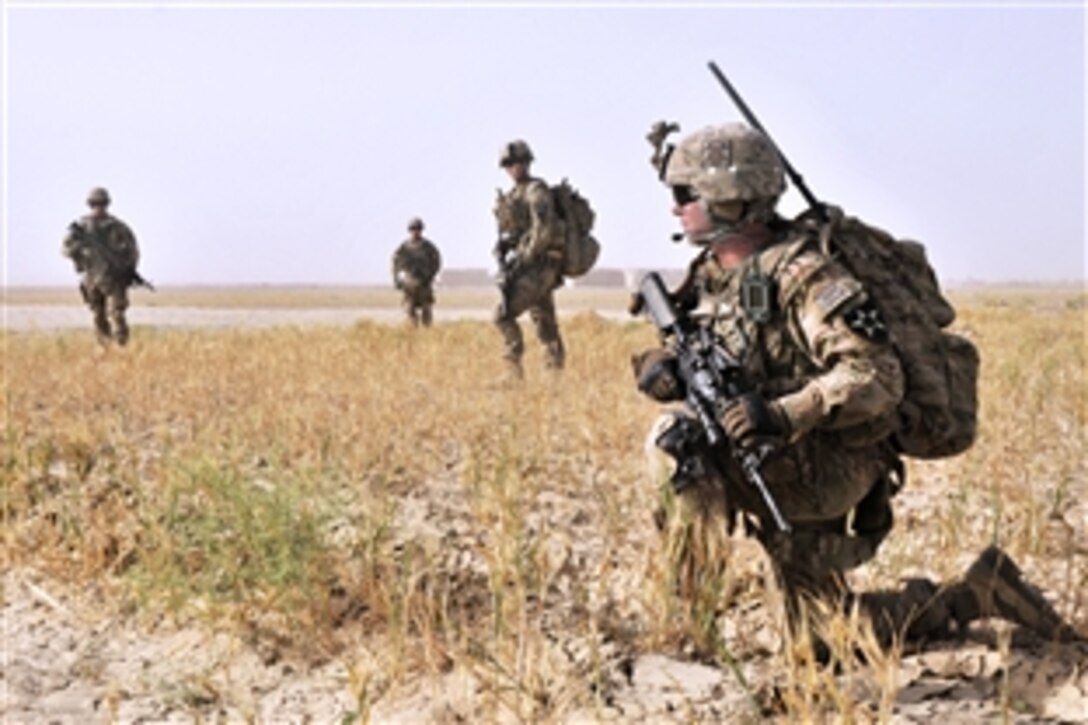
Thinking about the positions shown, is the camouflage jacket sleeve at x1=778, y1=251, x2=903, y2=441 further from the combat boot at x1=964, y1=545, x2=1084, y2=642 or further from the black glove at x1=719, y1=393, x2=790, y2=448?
the combat boot at x1=964, y1=545, x2=1084, y2=642

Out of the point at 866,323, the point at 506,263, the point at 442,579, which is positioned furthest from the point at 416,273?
the point at 866,323

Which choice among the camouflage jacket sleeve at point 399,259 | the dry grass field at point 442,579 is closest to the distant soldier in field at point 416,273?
the camouflage jacket sleeve at point 399,259

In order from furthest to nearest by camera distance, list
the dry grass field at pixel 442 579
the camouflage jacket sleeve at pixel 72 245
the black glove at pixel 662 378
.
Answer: the camouflage jacket sleeve at pixel 72 245
the black glove at pixel 662 378
the dry grass field at pixel 442 579

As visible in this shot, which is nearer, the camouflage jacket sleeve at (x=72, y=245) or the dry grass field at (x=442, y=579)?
the dry grass field at (x=442, y=579)

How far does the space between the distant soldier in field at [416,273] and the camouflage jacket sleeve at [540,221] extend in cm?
865

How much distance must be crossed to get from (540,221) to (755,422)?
247 inches

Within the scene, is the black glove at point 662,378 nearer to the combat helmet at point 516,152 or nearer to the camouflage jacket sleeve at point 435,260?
the combat helmet at point 516,152

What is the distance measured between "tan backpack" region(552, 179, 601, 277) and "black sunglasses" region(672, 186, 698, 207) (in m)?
5.76

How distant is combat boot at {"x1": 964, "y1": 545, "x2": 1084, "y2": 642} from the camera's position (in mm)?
3428

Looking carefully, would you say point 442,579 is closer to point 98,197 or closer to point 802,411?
point 802,411

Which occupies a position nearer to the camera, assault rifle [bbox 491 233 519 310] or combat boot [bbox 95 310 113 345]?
assault rifle [bbox 491 233 519 310]

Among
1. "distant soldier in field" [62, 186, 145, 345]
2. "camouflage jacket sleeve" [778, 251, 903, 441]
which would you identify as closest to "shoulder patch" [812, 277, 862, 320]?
"camouflage jacket sleeve" [778, 251, 903, 441]

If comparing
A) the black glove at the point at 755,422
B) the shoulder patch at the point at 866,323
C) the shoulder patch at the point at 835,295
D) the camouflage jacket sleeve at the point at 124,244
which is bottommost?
the black glove at the point at 755,422

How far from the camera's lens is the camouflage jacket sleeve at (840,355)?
2.99 meters
